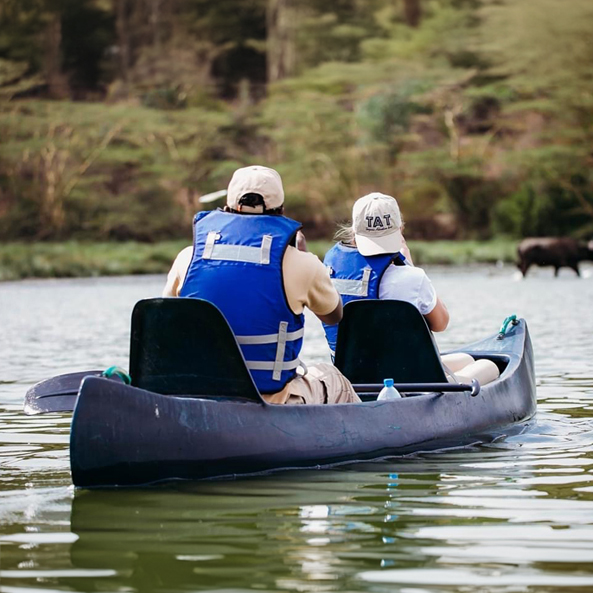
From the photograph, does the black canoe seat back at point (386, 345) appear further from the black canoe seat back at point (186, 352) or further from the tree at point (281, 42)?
the tree at point (281, 42)

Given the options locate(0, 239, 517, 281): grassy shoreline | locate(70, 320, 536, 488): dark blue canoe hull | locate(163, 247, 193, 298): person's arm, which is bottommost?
locate(0, 239, 517, 281): grassy shoreline

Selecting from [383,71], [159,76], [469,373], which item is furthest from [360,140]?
[469,373]

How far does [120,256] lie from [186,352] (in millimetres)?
29979

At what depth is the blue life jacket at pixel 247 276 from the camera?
17.1ft

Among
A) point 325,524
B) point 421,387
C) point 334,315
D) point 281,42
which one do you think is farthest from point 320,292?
point 281,42

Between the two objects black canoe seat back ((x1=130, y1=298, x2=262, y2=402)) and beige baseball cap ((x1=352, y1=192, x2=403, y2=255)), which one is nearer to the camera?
black canoe seat back ((x1=130, y1=298, x2=262, y2=402))

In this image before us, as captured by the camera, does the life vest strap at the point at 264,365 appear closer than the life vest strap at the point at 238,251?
No

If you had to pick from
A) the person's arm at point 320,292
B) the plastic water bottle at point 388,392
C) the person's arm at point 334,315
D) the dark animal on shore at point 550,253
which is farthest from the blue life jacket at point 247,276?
the dark animal on shore at point 550,253

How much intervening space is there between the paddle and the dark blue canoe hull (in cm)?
6

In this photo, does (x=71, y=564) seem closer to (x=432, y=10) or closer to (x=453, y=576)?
(x=453, y=576)

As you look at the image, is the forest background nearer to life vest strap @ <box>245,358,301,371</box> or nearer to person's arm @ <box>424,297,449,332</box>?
person's arm @ <box>424,297,449,332</box>

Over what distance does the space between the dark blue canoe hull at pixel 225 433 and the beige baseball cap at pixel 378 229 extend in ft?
2.22

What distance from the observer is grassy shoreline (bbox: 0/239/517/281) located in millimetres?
31078

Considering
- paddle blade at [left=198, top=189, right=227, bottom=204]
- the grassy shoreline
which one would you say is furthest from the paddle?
the grassy shoreline
